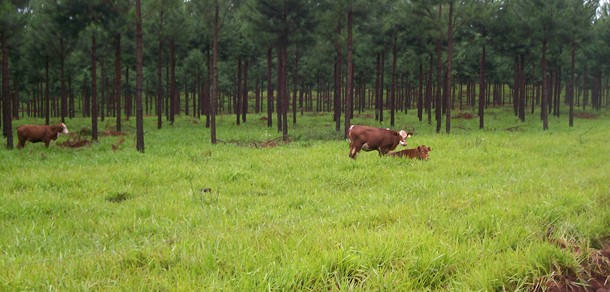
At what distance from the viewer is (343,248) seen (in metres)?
4.62

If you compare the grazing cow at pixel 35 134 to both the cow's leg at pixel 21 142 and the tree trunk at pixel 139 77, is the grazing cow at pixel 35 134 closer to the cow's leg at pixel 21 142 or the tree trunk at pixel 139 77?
the cow's leg at pixel 21 142

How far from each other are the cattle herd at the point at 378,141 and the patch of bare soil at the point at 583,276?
333 inches

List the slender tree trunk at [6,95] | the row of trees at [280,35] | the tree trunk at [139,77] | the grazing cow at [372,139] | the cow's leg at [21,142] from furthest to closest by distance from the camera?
the row of trees at [280,35] < the slender tree trunk at [6,95] < the cow's leg at [21,142] < the tree trunk at [139,77] < the grazing cow at [372,139]

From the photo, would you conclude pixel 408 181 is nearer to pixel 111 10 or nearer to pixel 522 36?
pixel 111 10

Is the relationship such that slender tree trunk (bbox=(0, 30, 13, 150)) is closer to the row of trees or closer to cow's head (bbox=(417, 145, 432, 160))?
the row of trees

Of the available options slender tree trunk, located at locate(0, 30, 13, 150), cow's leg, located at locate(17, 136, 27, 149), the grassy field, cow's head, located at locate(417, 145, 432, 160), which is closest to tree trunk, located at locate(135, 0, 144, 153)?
the grassy field


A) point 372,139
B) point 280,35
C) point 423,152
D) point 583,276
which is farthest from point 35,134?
point 583,276

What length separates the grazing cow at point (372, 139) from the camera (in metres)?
13.7

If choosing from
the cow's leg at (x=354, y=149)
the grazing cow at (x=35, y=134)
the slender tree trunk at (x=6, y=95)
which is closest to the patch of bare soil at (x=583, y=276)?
the cow's leg at (x=354, y=149)

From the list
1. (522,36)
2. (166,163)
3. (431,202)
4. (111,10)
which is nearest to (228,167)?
(166,163)

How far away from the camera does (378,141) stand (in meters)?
13.8

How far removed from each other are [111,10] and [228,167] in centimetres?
1643

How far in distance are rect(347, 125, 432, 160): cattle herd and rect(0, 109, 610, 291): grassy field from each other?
24.6 inches

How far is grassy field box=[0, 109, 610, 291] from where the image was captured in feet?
13.7
